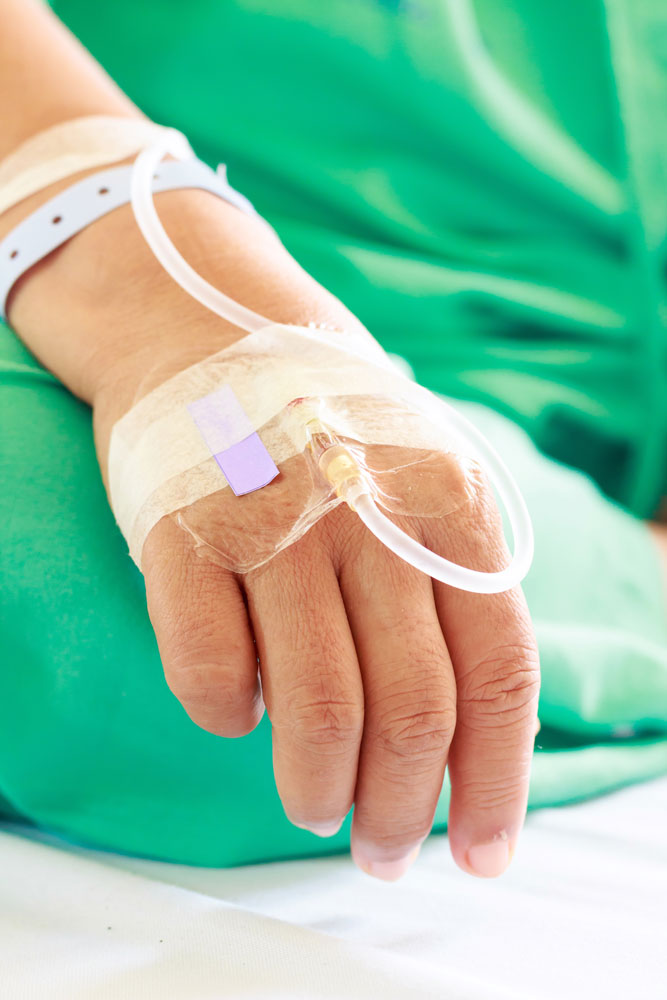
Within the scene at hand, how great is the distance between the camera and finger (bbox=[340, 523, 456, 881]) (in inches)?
19.9

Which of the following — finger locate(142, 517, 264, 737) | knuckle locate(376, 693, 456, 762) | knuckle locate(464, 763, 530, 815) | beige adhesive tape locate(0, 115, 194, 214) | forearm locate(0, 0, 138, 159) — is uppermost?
forearm locate(0, 0, 138, 159)

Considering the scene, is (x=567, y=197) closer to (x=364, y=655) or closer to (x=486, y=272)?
(x=486, y=272)

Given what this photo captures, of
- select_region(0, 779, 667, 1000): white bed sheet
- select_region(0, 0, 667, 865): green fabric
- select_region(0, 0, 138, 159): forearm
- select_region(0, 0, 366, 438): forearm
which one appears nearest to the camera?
select_region(0, 779, 667, 1000): white bed sheet

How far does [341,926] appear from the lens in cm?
56

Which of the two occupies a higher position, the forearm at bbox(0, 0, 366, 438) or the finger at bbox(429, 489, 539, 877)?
the forearm at bbox(0, 0, 366, 438)

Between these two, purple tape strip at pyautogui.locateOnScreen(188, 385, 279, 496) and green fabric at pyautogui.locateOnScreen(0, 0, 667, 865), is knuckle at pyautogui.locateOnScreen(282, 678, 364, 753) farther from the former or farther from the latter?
green fabric at pyautogui.locateOnScreen(0, 0, 667, 865)

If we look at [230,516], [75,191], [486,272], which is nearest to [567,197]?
[486,272]

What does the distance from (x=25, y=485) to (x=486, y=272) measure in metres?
0.70

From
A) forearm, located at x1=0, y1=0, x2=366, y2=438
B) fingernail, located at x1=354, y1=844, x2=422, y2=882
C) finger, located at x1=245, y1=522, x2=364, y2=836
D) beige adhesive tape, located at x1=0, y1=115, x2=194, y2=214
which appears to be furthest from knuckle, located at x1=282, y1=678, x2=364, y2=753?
beige adhesive tape, located at x1=0, y1=115, x2=194, y2=214

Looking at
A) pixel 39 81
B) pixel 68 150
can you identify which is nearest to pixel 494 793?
pixel 68 150

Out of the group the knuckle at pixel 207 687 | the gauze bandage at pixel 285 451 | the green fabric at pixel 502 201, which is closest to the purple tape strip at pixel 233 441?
the gauze bandage at pixel 285 451

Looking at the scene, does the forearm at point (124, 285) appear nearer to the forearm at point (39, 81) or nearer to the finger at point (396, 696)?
the forearm at point (39, 81)

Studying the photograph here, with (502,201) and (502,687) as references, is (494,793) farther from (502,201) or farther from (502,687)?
(502,201)

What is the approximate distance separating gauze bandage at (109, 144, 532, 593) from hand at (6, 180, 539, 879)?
0.04ft
